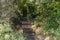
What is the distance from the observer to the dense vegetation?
6578mm

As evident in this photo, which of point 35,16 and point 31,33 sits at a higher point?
point 35,16

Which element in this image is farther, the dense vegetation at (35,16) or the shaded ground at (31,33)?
the shaded ground at (31,33)

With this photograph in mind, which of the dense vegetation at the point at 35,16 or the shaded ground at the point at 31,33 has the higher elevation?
the dense vegetation at the point at 35,16

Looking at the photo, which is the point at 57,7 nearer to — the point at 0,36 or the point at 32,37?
the point at 32,37

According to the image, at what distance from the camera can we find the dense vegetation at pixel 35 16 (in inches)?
259

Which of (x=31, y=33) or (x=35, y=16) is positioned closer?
(x=31, y=33)

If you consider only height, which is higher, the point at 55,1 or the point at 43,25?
the point at 55,1

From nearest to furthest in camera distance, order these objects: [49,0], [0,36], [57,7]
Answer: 1. [0,36]
2. [49,0]
3. [57,7]

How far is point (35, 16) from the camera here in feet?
28.3

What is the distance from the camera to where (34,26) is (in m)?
7.90

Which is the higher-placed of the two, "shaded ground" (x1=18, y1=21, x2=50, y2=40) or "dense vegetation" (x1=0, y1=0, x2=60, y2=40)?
"dense vegetation" (x1=0, y1=0, x2=60, y2=40)

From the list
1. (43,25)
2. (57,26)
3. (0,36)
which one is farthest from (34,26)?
(0,36)

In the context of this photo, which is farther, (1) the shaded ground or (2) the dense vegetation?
(1) the shaded ground

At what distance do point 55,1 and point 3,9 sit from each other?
1899 millimetres
